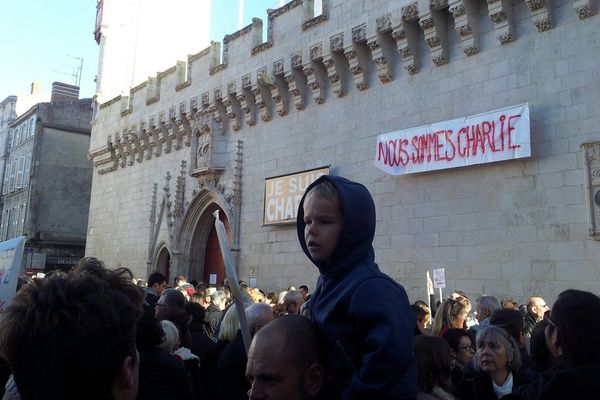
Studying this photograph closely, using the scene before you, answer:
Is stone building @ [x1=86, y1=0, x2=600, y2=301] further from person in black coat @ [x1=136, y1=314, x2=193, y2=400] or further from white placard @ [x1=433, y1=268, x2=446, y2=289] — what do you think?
person in black coat @ [x1=136, y1=314, x2=193, y2=400]

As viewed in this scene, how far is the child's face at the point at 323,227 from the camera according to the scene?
6.27ft

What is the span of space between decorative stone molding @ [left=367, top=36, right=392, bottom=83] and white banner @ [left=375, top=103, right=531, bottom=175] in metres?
1.34

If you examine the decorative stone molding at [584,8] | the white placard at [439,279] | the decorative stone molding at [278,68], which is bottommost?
the white placard at [439,279]

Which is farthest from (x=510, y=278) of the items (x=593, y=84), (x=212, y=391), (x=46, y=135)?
(x=46, y=135)

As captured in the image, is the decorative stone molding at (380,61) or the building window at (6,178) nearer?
the decorative stone molding at (380,61)

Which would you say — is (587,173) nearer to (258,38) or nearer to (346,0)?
(346,0)

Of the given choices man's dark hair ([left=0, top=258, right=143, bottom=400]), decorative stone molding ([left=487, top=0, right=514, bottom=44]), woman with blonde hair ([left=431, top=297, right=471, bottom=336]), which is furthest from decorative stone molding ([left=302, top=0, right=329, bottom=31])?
man's dark hair ([left=0, top=258, right=143, bottom=400])

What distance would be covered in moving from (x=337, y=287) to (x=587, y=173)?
25.0ft

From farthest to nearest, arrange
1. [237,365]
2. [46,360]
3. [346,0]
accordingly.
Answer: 1. [346,0]
2. [237,365]
3. [46,360]

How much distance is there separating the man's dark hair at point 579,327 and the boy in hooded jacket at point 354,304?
112 cm

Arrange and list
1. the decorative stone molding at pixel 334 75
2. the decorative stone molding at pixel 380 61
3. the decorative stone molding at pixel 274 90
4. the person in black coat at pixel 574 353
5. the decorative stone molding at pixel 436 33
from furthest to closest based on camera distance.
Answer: the decorative stone molding at pixel 274 90 → the decorative stone molding at pixel 334 75 → the decorative stone molding at pixel 380 61 → the decorative stone molding at pixel 436 33 → the person in black coat at pixel 574 353

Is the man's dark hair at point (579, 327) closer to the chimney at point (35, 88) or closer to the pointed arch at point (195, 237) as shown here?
the pointed arch at point (195, 237)

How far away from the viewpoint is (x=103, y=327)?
141cm

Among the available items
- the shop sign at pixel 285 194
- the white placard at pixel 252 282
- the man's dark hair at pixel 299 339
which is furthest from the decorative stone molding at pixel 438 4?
the man's dark hair at pixel 299 339
